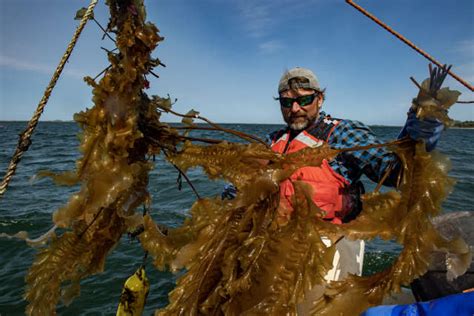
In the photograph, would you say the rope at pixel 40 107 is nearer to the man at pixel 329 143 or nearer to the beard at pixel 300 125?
the man at pixel 329 143

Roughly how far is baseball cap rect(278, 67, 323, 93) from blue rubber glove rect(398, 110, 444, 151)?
1.20 metres

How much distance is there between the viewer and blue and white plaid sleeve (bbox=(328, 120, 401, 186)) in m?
2.78

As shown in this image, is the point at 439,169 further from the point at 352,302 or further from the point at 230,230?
the point at 230,230

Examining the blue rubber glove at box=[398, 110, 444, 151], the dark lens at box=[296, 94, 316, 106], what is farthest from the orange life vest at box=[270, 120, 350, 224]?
the blue rubber glove at box=[398, 110, 444, 151]

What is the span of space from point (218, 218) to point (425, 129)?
51.1 inches

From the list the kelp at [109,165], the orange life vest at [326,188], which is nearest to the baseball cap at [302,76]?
the orange life vest at [326,188]

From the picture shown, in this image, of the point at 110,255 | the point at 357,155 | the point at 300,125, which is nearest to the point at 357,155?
the point at 357,155

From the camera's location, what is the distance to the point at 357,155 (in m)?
2.89

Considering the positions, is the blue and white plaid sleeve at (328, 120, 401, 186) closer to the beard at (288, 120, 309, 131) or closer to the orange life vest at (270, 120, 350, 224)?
the orange life vest at (270, 120, 350, 224)

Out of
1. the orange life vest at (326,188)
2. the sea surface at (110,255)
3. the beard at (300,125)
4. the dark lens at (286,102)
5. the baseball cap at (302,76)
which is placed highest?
the baseball cap at (302,76)

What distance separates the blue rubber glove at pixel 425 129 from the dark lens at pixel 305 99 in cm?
118

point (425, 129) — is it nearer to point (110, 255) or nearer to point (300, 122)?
point (300, 122)

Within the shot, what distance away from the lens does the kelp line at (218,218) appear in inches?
69.8

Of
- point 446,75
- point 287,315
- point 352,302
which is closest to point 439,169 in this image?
point 446,75
